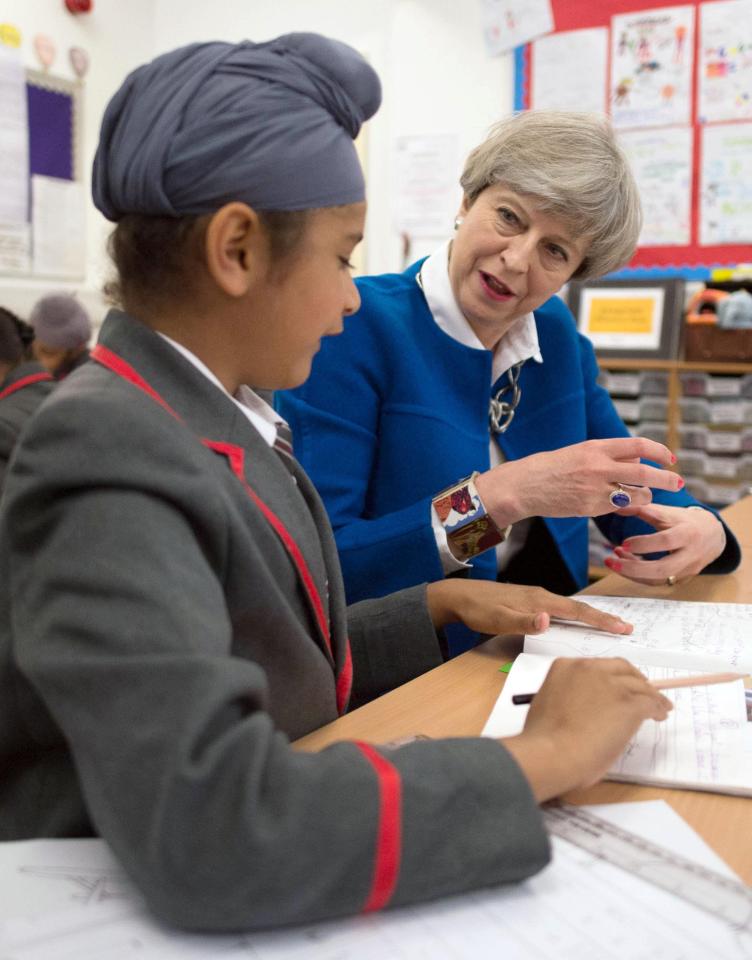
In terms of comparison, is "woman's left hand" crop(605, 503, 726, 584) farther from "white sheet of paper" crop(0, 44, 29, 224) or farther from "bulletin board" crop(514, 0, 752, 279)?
"white sheet of paper" crop(0, 44, 29, 224)

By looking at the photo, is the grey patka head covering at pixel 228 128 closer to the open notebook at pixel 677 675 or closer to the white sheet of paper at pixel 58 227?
the open notebook at pixel 677 675

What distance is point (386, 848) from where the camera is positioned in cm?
52

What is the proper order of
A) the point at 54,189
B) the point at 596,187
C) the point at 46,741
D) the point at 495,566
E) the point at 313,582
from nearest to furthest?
the point at 46,741 → the point at 313,582 → the point at 596,187 → the point at 495,566 → the point at 54,189

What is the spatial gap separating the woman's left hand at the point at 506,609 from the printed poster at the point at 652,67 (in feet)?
9.15

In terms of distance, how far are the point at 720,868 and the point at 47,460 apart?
0.48 meters

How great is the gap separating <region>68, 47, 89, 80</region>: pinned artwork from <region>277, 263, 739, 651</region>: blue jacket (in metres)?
2.70

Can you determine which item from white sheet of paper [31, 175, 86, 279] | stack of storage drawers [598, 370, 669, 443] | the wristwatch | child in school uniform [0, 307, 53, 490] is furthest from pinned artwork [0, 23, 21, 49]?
the wristwatch

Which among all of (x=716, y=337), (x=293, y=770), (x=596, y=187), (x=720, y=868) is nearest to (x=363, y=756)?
(x=293, y=770)

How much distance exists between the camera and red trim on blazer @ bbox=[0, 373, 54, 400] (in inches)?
86.2

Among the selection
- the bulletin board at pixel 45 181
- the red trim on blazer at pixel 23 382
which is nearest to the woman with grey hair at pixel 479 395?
the red trim on blazer at pixel 23 382

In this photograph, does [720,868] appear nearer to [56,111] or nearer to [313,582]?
[313,582]

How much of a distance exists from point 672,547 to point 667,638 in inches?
11.8

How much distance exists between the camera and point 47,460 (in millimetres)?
562

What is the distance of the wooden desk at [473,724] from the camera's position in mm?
650
